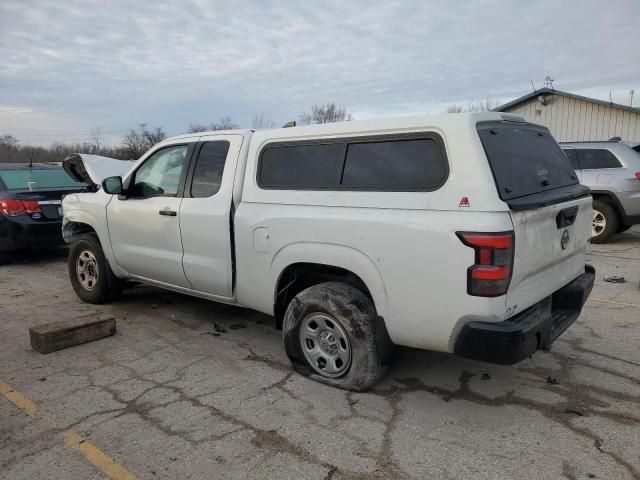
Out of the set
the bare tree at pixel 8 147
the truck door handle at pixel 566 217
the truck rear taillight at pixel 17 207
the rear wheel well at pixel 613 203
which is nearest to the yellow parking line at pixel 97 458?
the truck door handle at pixel 566 217

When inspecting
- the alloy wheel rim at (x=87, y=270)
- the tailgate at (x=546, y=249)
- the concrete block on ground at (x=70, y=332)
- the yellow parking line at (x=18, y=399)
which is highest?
the tailgate at (x=546, y=249)

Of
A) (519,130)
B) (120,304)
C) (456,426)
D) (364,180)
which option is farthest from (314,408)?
(120,304)

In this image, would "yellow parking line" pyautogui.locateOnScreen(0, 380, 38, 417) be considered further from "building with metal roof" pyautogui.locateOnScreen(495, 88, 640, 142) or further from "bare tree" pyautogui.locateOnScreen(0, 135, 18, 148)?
"bare tree" pyautogui.locateOnScreen(0, 135, 18, 148)

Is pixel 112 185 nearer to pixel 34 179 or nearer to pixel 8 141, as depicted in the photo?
pixel 34 179

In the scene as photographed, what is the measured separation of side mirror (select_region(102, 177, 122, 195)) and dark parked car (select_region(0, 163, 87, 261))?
3721 millimetres

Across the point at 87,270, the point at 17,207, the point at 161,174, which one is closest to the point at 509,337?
the point at 161,174

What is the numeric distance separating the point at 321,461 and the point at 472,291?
4.28ft

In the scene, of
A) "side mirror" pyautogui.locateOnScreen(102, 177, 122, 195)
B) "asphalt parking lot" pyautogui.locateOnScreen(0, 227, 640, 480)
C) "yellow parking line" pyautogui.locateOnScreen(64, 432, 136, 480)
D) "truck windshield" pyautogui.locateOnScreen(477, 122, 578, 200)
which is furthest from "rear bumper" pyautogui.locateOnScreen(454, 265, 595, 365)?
"side mirror" pyautogui.locateOnScreen(102, 177, 122, 195)

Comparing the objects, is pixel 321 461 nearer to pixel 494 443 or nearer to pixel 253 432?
pixel 253 432

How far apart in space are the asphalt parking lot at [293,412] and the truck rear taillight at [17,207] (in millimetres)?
3621

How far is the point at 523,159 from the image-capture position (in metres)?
3.44

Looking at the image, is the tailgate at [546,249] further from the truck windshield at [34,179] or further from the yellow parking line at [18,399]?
the truck windshield at [34,179]

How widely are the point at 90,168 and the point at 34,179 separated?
3.09m

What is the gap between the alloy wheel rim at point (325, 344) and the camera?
3.64m
